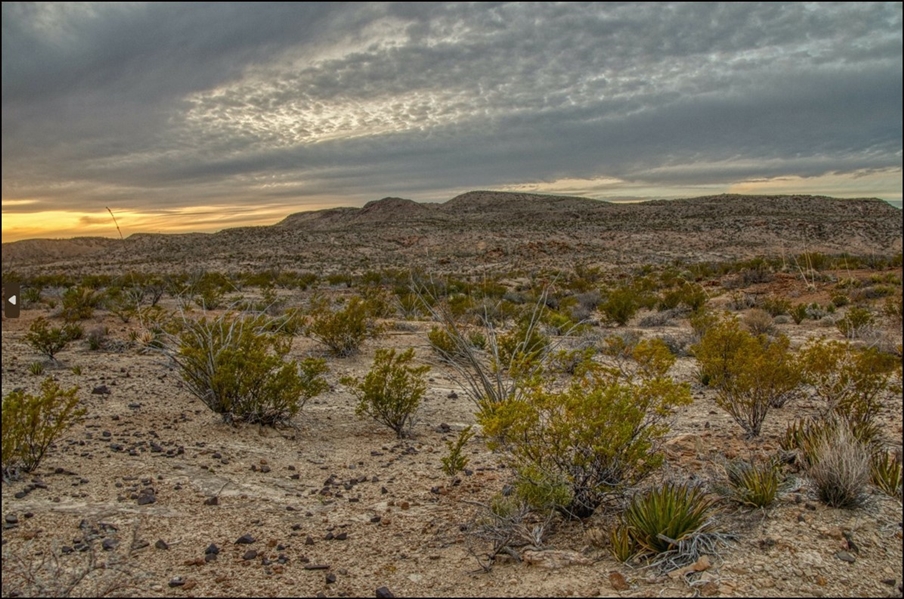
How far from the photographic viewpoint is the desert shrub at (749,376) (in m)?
7.18

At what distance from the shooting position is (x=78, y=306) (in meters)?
18.1

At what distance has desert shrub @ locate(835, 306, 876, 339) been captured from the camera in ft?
43.3

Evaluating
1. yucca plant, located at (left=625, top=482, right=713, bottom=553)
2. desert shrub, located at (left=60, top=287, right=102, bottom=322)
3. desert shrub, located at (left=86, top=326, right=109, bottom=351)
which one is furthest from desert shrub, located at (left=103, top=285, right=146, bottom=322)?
yucca plant, located at (left=625, top=482, right=713, bottom=553)

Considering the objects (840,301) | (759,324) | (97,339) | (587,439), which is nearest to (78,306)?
(97,339)

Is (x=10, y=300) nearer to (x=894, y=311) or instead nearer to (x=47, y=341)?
(x=47, y=341)

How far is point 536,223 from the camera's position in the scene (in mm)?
73312

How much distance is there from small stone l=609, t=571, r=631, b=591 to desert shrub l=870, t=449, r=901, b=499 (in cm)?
273

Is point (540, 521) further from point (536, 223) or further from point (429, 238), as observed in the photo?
point (536, 223)

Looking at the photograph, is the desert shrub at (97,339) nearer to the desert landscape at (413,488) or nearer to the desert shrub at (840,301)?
the desert landscape at (413,488)

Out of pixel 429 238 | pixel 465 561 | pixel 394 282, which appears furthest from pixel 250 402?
pixel 429 238

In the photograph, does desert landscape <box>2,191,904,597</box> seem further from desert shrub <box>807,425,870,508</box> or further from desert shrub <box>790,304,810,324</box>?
desert shrub <box>790,304,810,324</box>

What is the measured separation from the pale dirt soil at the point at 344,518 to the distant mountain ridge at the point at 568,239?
106 feet

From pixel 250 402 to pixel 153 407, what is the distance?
170cm

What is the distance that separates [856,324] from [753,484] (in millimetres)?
11702
